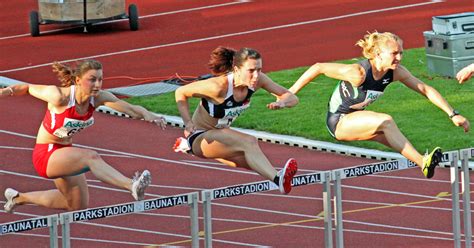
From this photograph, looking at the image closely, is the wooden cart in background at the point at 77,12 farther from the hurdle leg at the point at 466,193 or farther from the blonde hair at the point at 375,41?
the blonde hair at the point at 375,41

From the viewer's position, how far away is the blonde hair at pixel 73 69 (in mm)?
12094

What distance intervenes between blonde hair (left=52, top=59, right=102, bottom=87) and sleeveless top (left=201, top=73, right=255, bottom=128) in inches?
41.1

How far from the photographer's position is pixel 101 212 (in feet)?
37.7

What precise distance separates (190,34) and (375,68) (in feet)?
44.4

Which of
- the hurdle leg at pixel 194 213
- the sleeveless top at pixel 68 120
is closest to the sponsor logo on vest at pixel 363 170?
the hurdle leg at pixel 194 213

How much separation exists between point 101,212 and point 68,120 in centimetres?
101

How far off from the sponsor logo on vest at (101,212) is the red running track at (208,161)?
4.03 metres

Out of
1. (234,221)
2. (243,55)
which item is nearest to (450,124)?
(234,221)

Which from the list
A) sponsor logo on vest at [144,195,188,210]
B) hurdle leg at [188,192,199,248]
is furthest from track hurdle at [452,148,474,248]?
sponsor logo on vest at [144,195,188,210]

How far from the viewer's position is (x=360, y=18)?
2659 cm

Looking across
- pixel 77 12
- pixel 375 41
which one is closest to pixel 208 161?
pixel 375 41

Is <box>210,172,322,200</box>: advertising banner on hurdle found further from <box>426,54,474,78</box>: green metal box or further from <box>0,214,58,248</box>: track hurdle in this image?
<box>426,54,474,78</box>: green metal box

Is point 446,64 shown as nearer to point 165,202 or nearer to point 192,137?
point 192,137

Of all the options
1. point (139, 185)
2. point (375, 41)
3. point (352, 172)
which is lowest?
point (139, 185)
